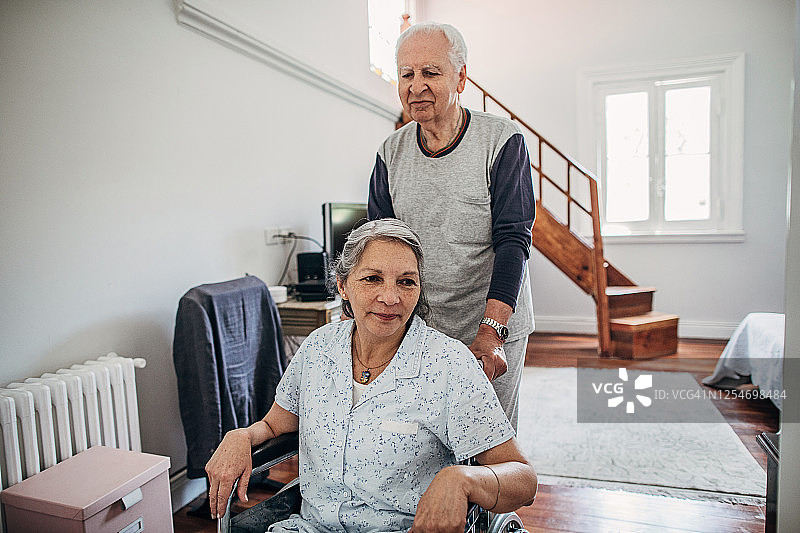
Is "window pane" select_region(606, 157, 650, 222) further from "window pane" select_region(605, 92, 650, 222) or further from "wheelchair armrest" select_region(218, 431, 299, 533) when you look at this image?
"wheelchair armrest" select_region(218, 431, 299, 533)

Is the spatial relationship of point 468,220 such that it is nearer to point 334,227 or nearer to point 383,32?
point 334,227

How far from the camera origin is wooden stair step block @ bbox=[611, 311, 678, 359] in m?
4.79

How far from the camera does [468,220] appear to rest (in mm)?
1652

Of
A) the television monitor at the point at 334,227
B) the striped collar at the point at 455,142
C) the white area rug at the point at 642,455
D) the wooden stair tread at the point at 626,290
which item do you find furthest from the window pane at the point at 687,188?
the striped collar at the point at 455,142

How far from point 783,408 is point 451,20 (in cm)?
568

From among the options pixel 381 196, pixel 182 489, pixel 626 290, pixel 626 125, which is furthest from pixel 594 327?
pixel 381 196

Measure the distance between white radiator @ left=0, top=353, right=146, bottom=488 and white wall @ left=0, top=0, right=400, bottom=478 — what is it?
134 mm

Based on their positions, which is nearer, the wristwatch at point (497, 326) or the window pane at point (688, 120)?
the wristwatch at point (497, 326)

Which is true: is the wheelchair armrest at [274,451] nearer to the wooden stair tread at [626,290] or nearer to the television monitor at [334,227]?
the television monitor at [334,227]

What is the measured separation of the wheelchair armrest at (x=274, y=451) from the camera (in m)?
1.33

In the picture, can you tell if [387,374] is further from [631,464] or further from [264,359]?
[631,464]

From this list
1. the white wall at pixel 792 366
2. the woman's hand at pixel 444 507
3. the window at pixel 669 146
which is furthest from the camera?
the window at pixel 669 146

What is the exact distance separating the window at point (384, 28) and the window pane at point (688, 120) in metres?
2.60

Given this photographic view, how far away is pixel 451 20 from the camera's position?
6.16 metres
